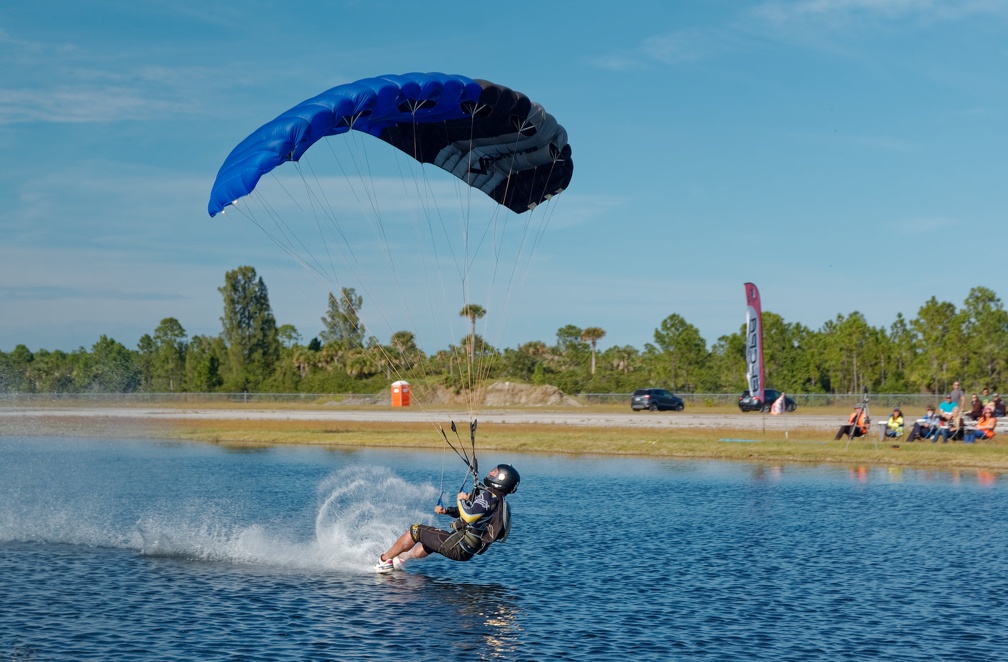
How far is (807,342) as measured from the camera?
100750 mm

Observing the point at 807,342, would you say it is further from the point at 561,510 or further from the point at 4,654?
the point at 4,654

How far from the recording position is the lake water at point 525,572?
13734mm

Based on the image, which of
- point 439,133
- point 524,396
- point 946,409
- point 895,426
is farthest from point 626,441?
point 524,396

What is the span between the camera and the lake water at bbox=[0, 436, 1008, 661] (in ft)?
45.1

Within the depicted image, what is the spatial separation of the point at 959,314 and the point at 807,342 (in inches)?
662

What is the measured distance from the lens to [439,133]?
74.3ft

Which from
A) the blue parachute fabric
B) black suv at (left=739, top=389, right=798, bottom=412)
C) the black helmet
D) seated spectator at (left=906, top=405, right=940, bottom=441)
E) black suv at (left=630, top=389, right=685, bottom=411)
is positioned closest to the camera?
the black helmet

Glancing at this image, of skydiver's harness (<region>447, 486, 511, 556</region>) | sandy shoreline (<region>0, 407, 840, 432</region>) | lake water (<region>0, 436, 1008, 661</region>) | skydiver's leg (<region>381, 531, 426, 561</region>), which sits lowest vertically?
lake water (<region>0, 436, 1008, 661</region>)

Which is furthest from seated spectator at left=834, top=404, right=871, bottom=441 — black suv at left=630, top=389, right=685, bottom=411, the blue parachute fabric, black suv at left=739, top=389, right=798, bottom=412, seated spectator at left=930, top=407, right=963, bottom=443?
black suv at left=630, top=389, right=685, bottom=411

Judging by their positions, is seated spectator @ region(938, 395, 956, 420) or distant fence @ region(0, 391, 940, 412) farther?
distant fence @ region(0, 391, 940, 412)

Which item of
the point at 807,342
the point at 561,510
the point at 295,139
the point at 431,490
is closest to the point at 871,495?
the point at 561,510

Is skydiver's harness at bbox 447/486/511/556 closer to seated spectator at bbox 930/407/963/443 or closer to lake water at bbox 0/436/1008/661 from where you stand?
lake water at bbox 0/436/1008/661

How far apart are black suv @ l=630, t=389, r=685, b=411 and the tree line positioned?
11.2 meters

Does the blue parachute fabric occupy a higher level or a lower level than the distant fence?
higher
